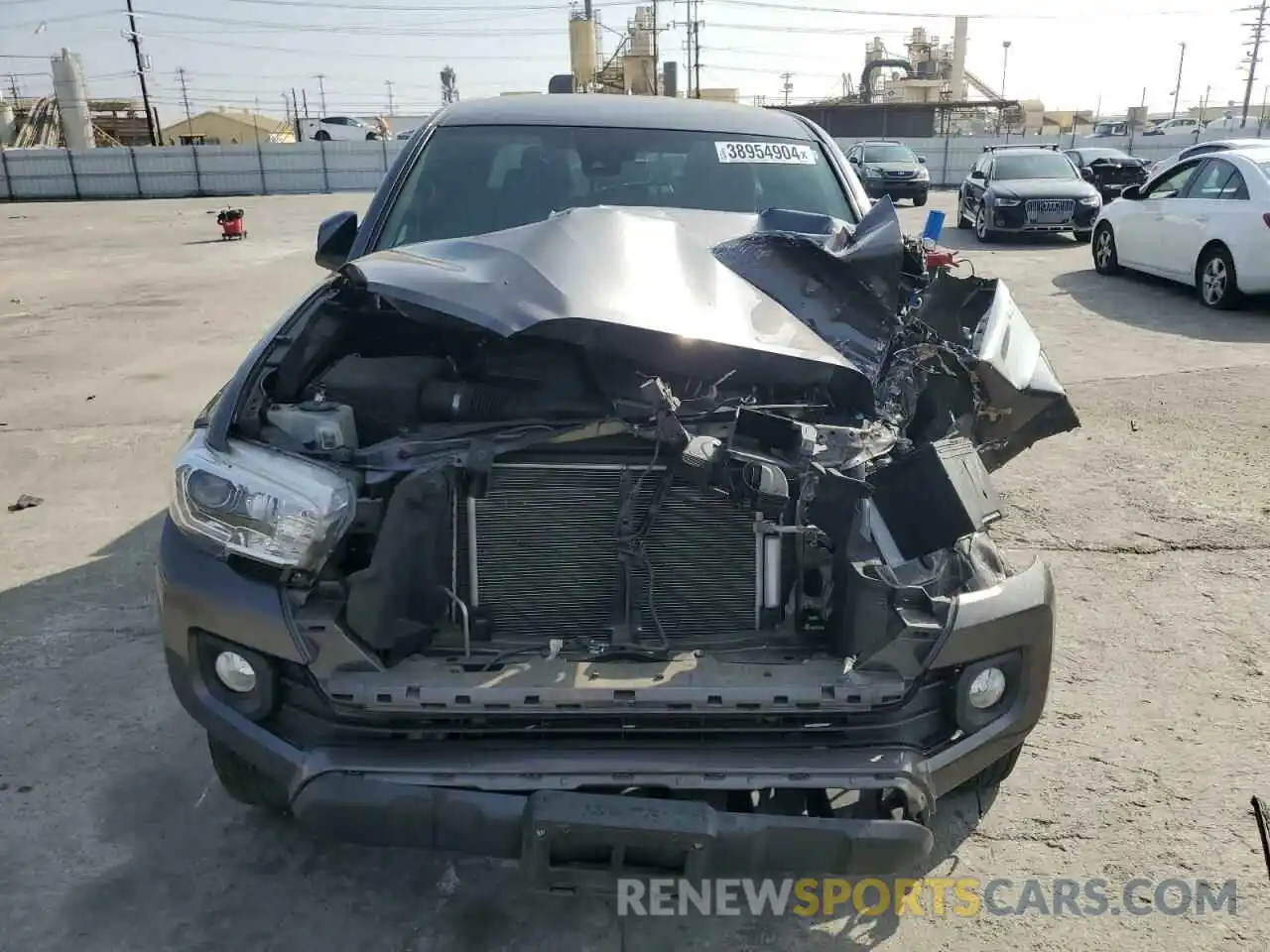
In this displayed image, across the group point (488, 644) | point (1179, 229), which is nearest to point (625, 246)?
point (488, 644)

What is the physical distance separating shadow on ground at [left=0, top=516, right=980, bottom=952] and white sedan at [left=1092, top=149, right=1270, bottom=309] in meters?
8.57

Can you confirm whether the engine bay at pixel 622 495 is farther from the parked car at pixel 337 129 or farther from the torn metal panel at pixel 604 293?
the parked car at pixel 337 129

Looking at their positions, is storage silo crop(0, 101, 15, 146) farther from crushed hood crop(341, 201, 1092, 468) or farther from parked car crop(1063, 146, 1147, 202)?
crushed hood crop(341, 201, 1092, 468)

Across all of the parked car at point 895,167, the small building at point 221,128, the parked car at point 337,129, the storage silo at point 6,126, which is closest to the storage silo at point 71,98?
the storage silo at point 6,126

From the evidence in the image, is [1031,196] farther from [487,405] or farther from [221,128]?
[221,128]

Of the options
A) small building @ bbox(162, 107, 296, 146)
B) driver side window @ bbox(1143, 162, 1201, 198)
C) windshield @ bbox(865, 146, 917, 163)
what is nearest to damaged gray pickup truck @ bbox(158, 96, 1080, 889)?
driver side window @ bbox(1143, 162, 1201, 198)

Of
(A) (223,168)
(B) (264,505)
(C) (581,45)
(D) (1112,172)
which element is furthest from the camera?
(C) (581,45)

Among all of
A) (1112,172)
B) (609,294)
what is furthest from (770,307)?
(1112,172)

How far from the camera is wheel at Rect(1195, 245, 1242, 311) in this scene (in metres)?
9.44

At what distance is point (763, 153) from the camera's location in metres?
4.24

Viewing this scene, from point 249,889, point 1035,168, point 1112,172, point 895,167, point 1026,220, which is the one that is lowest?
point 249,889

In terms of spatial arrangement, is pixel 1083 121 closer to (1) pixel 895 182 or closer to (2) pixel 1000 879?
(1) pixel 895 182

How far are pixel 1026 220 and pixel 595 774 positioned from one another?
1505 centimetres

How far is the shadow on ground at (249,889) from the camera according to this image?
2314 millimetres
